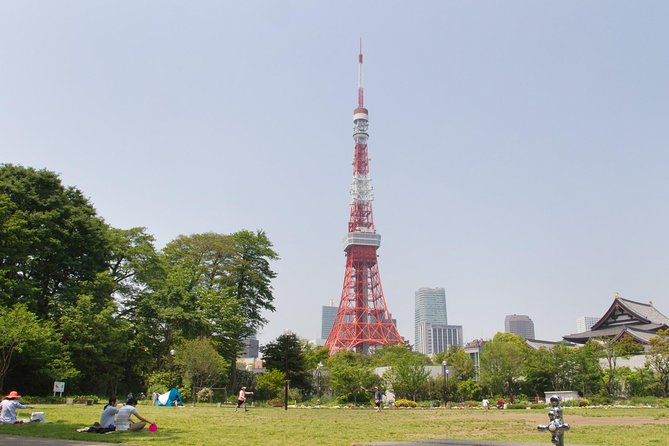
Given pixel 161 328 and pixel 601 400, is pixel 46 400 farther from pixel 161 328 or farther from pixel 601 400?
pixel 601 400

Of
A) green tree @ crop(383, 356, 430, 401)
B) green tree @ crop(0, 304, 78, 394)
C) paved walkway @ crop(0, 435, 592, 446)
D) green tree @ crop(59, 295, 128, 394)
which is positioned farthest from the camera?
green tree @ crop(383, 356, 430, 401)

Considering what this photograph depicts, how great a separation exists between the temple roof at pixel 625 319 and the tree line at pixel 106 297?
36.2 metres

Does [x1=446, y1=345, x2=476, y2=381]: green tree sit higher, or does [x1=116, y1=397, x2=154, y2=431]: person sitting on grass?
[x1=446, y1=345, x2=476, y2=381]: green tree

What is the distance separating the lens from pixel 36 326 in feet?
89.8

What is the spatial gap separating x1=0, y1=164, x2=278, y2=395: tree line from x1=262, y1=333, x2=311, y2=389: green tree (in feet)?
7.93

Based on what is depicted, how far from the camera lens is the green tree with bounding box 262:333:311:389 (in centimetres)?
4462

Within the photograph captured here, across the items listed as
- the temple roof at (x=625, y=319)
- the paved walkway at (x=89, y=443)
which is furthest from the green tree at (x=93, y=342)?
the temple roof at (x=625, y=319)

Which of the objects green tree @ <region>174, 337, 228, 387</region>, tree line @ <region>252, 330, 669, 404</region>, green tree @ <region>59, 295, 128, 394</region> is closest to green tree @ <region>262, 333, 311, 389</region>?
tree line @ <region>252, 330, 669, 404</region>

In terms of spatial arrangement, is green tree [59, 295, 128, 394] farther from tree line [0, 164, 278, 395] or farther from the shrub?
the shrub

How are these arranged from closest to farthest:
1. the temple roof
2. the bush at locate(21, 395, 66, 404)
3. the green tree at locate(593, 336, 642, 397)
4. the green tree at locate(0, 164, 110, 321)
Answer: the bush at locate(21, 395, 66, 404) → the green tree at locate(0, 164, 110, 321) → the green tree at locate(593, 336, 642, 397) → the temple roof

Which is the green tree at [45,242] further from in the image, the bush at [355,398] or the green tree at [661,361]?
the green tree at [661,361]

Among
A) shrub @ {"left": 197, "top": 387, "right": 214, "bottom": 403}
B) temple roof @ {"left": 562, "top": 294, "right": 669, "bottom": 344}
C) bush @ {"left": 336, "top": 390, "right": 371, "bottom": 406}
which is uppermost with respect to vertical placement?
temple roof @ {"left": 562, "top": 294, "right": 669, "bottom": 344}

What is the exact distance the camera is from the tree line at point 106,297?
30922 millimetres

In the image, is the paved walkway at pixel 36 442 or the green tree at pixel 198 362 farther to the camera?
the green tree at pixel 198 362
